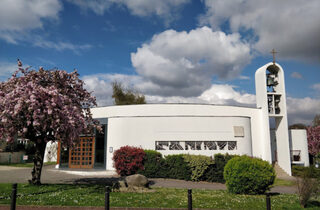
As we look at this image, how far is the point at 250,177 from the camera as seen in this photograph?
10.4 m

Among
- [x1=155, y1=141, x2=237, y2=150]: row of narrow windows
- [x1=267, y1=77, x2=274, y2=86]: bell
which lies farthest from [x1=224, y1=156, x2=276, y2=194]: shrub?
[x1=267, y1=77, x2=274, y2=86]: bell

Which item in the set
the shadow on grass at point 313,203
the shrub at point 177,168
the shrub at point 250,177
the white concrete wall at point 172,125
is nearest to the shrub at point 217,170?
the shrub at point 177,168

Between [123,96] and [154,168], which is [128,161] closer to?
[154,168]

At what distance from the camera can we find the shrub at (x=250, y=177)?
34.0ft

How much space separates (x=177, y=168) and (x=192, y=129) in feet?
13.2

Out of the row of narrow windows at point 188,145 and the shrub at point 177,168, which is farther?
the row of narrow windows at point 188,145

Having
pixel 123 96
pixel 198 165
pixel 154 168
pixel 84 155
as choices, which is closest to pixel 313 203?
pixel 198 165

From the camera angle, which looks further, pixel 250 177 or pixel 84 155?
pixel 84 155

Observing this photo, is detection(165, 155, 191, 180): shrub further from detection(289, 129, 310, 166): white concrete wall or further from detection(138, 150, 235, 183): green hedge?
detection(289, 129, 310, 166): white concrete wall

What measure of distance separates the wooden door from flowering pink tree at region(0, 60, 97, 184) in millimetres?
9459

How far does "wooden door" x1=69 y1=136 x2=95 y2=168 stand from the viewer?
21047mm

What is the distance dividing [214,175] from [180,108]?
6.29 metres

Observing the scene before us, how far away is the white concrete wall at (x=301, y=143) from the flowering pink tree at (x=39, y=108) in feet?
72.8

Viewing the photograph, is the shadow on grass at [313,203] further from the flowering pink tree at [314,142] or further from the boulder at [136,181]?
the flowering pink tree at [314,142]
